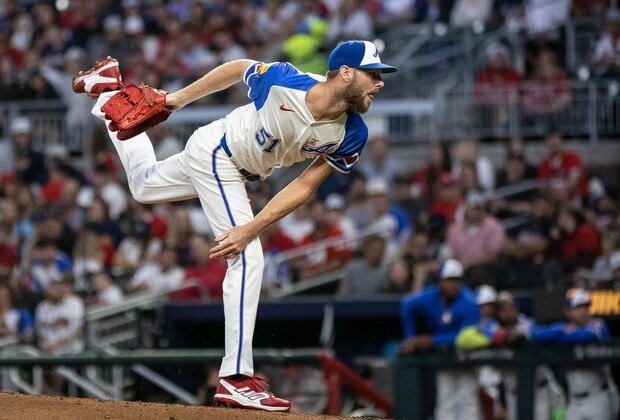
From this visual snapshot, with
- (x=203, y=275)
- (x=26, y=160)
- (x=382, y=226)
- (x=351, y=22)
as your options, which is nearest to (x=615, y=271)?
(x=382, y=226)

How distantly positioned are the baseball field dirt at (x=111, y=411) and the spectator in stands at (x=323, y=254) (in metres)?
6.01

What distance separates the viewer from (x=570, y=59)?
15.6 metres

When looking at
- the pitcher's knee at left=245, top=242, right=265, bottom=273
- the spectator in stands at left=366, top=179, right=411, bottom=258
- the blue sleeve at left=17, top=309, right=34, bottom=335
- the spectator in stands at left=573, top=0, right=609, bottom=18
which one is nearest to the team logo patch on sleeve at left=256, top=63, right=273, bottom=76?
the pitcher's knee at left=245, top=242, right=265, bottom=273

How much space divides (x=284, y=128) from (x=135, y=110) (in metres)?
0.91

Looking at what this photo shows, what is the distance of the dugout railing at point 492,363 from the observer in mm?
10531

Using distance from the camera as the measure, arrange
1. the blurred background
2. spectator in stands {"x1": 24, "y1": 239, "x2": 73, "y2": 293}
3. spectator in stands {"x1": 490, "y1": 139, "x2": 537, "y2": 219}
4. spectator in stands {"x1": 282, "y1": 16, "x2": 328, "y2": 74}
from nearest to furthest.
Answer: the blurred background → spectator in stands {"x1": 490, "y1": 139, "x2": 537, "y2": 219} → spectator in stands {"x1": 24, "y1": 239, "x2": 73, "y2": 293} → spectator in stands {"x1": 282, "y1": 16, "x2": 328, "y2": 74}

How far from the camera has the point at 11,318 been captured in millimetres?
13898

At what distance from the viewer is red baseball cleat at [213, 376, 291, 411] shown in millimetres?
7293

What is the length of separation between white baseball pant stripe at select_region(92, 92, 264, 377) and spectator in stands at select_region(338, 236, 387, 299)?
17.4 feet

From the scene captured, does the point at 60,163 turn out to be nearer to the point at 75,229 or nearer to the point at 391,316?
the point at 75,229

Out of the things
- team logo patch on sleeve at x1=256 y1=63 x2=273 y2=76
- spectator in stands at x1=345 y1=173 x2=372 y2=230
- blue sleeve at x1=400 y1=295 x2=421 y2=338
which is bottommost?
blue sleeve at x1=400 y1=295 x2=421 y2=338

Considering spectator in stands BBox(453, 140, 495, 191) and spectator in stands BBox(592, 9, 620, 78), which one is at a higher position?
spectator in stands BBox(592, 9, 620, 78)

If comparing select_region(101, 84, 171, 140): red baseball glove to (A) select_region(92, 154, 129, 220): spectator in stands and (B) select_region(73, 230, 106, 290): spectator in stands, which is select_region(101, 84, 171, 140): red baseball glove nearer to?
(B) select_region(73, 230, 106, 290): spectator in stands

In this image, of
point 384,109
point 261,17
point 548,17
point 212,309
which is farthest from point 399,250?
point 261,17
